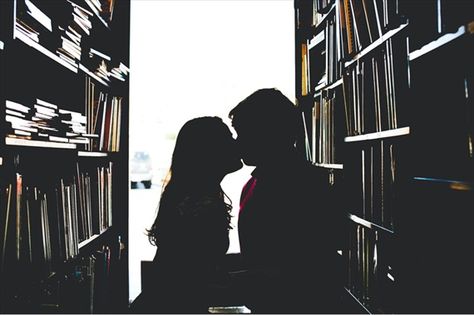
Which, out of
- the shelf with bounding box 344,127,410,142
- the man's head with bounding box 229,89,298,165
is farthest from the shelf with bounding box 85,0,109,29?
the shelf with bounding box 344,127,410,142

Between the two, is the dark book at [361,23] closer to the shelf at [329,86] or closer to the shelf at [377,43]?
the shelf at [377,43]

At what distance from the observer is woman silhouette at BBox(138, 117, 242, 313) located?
1.48 metres

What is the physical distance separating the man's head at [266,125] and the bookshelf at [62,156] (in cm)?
66

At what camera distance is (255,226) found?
1.60 metres

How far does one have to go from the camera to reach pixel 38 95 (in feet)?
5.63

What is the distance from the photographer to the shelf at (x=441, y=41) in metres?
0.84

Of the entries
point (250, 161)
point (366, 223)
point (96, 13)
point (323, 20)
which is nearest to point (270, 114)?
point (250, 161)

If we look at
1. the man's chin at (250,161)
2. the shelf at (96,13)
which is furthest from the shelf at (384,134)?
the shelf at (96,13)

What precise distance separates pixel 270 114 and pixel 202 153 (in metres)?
0.32

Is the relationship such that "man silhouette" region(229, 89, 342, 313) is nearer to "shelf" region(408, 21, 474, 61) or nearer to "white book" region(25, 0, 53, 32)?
"shelf" region(408, 21, 474, 61)

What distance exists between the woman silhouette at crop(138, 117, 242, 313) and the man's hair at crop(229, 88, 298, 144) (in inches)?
4.8

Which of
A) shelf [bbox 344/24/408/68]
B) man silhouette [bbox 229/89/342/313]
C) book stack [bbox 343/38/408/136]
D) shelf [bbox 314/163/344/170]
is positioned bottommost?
man silhouette [bbox 229/89/342/313]

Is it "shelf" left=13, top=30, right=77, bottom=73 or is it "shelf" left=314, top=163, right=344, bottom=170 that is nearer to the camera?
"shelf" left=13, top=30, right=77, bottom=73

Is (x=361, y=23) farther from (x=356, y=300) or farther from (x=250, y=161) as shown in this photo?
(x=356, y=300)
